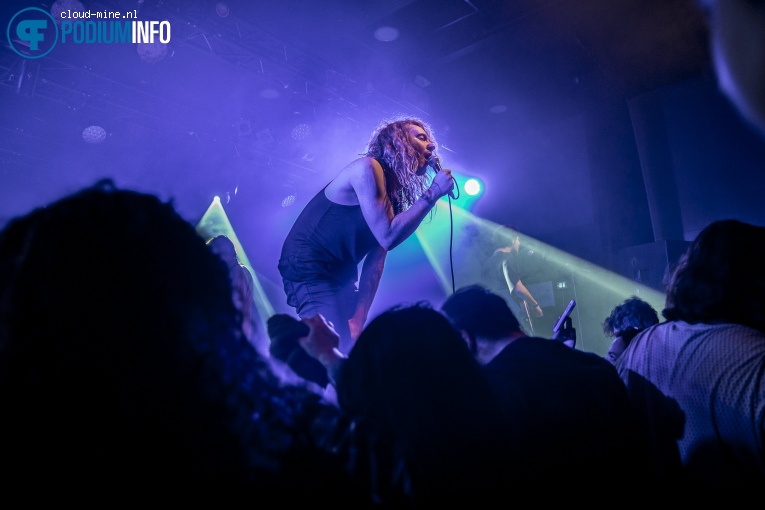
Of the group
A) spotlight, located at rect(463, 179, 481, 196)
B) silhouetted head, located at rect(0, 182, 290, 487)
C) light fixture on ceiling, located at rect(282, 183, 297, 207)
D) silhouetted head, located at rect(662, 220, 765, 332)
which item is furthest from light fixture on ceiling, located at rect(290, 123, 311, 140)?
silhouetted head, located at rect(0, 182, 290, 487)

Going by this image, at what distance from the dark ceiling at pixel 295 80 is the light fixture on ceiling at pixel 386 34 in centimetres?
7

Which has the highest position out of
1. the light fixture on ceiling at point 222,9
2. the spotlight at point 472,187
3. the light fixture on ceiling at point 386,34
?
the light fixture on ceiling at point 222,9

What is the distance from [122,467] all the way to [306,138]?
729 centimetres

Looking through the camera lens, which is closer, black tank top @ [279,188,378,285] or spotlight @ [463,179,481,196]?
black tank top @ [279,188,378,285]

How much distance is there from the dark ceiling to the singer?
390 cm

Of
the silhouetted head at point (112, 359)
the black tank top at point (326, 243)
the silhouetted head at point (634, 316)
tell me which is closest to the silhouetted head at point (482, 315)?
the black tank top at point (326, 243)

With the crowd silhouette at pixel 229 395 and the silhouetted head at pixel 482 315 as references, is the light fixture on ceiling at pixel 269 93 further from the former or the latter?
the crowd silhouette at pixel 229 395

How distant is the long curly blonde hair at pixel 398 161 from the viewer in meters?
2.75

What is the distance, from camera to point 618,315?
12.1ft

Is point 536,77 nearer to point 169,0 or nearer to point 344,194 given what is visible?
point 169,0

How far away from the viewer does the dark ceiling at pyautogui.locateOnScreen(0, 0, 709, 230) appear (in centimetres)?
568

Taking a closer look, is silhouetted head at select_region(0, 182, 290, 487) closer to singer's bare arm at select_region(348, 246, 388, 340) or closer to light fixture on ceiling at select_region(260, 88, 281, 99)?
singer's bare arm at select_region(348, 246, 388, 340)

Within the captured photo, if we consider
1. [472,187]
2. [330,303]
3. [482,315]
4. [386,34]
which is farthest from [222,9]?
[472,187]

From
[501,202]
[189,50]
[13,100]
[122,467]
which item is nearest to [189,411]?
[122,467]
